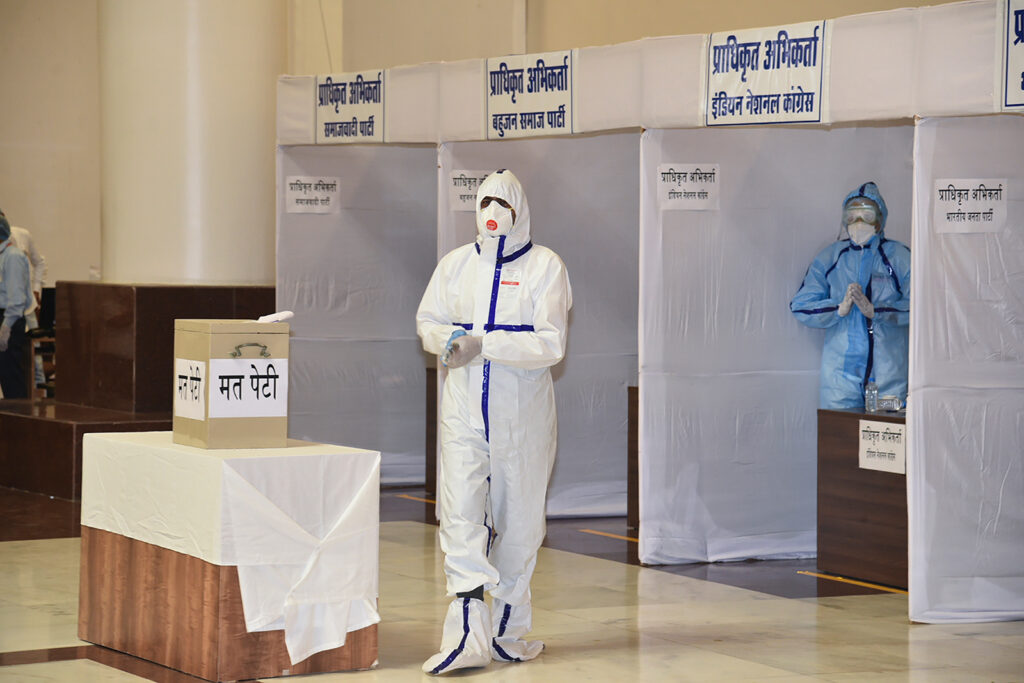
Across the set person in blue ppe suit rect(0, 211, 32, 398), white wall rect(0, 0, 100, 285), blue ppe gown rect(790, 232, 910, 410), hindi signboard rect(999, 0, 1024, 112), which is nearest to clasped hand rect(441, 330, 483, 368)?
hindi signboard rect(999, 0, 1024, 112)

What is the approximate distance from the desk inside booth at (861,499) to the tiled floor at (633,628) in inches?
7.6

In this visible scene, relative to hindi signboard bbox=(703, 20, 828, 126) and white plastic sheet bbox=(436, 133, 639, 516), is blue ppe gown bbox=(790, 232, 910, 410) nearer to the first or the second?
hindi signboard bbox=(703, 20, 828, 126)

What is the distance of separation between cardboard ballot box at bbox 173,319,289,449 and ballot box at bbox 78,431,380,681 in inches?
2.6

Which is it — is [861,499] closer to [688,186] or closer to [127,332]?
[688,186]

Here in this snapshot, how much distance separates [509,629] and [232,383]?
131 cm

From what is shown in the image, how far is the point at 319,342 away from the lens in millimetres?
9625

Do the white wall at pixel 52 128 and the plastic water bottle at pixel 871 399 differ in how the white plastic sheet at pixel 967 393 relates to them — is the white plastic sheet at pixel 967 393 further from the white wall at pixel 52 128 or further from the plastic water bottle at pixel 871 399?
the white wall at pixel 52 128

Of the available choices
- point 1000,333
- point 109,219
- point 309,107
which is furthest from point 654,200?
point 109,219

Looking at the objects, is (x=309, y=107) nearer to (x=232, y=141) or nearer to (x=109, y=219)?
(x=232, y=141)

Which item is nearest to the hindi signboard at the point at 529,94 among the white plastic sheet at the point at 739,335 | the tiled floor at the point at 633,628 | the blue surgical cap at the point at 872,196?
the white plastic sheet at the point at 739,335

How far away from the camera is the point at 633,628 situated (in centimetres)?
580

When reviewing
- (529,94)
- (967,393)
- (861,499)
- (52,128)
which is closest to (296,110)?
(529,94)

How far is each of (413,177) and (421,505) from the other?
224 cm

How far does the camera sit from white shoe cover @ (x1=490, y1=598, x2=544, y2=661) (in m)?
5.14
